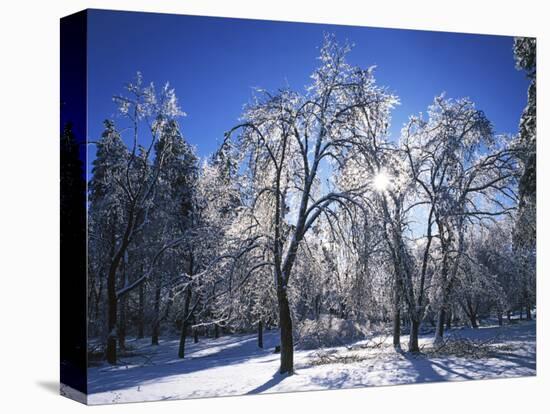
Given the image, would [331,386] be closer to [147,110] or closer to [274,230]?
[274,230]

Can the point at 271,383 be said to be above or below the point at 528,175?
below

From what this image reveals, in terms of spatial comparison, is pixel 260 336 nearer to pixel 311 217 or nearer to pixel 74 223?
pixel 311 217

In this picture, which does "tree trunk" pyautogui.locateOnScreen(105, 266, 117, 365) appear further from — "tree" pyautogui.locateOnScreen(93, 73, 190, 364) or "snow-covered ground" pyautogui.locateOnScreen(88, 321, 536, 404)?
"snow-covered ground" pyautogui.locateOnScreen(88, 321, 536, 404)

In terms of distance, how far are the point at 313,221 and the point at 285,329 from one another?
1.27 meters

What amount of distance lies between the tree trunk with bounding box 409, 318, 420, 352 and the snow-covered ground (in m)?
0.08

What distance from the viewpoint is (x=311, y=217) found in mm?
8633

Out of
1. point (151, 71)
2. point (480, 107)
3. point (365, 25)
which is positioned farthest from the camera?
point (480, 107)

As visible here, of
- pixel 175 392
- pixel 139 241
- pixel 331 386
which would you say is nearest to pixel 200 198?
pixel 139 241

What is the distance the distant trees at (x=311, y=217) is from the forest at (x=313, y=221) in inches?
0.6

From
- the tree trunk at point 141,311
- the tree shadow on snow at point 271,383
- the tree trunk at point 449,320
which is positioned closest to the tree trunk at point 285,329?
the tree shadow on snow at point 271,383

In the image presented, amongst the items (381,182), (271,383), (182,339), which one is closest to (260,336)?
(271,383)

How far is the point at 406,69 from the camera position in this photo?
29.8 feet

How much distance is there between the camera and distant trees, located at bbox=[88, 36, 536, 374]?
25.5ft

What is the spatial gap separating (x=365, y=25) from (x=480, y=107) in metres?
1.92
